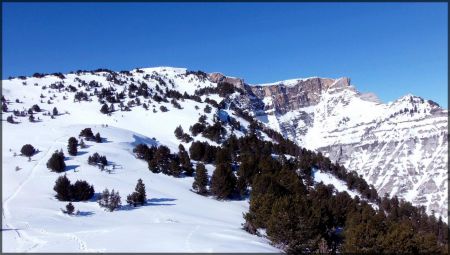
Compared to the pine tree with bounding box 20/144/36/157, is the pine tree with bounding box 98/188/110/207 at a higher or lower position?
lower

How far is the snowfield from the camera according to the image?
1934 centimetres

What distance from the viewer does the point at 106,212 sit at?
30.0 meters

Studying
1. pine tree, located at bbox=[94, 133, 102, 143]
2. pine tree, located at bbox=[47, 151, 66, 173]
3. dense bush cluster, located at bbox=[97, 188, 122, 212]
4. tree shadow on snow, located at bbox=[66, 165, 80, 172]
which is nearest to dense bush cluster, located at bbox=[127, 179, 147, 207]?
dense bush cluster, located at bbox=[97, 188, 122, 212]

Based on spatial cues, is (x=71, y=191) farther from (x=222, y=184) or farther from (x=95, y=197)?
(x=222, y=184)

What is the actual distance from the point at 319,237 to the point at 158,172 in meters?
27.6

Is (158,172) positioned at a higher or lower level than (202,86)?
lower

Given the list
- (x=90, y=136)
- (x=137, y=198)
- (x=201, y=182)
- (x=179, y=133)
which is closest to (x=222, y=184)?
(x=201, y=182)

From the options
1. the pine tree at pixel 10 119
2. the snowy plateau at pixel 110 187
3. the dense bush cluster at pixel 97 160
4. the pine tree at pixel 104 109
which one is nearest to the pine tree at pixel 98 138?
the snowy plateau at pixel 110 187

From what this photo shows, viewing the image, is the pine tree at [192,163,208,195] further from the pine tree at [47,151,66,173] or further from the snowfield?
the pine tree at [47,151,66,173]

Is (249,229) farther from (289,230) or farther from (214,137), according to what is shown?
(214,137)

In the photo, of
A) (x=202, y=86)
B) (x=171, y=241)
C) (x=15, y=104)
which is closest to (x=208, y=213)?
(x=171, y=241)

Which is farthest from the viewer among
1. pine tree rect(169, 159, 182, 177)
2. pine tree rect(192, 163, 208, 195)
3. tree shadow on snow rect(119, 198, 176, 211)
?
pine tree rect(169, 159, 182, 177)

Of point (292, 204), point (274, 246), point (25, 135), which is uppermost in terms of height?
point (25, 135)

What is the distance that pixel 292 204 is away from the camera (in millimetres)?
26688
